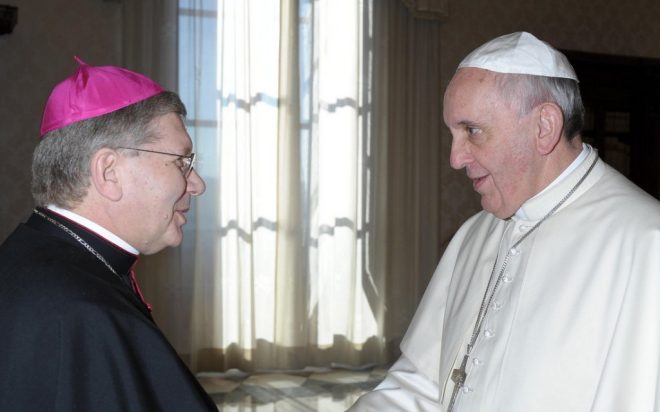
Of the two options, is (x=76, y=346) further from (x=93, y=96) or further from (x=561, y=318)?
(x=561, y=318)

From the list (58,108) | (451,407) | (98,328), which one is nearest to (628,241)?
(451,407)

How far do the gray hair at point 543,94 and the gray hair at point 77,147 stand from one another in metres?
0.86

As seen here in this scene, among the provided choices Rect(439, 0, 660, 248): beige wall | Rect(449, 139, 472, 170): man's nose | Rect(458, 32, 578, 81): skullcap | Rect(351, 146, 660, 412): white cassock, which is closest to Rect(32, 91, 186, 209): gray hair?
Rect(449, 139, 472, 170): man's nose

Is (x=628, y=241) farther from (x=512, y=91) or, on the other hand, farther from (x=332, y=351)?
(x=332, y=351)

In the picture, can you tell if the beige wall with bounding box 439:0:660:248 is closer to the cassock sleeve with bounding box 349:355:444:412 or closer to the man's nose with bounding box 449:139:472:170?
the cassock sleeve with bounding box 349:355:444:412

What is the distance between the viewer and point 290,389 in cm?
605

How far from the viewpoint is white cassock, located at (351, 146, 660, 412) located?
1742 millimetres

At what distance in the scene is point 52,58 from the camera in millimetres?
6137

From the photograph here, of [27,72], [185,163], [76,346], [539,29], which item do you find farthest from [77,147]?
[539,29]

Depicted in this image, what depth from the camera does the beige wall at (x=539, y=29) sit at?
738 cm

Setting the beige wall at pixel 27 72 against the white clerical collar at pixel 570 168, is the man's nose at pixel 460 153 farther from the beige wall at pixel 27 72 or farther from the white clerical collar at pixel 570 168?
the beige wall at pixel 27 72

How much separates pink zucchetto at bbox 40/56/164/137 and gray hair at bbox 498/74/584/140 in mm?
842

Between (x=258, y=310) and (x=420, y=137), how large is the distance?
6.94ft

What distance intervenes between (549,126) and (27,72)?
5.10 meters
